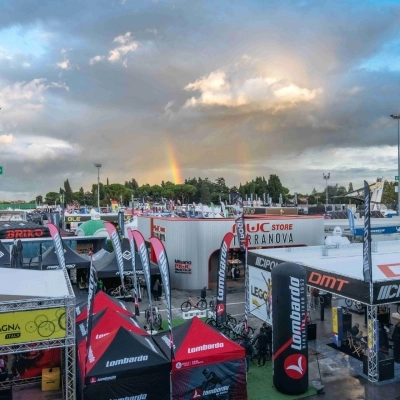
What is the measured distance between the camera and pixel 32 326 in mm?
8867

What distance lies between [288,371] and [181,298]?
39.4 ft

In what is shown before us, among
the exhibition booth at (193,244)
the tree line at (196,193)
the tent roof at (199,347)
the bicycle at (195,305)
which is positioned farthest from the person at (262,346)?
the tree line at (196,193)

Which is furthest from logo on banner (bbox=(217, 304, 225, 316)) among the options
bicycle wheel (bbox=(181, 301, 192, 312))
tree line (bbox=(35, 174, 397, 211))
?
tree line (bbox=(35, 174, 397, 211))

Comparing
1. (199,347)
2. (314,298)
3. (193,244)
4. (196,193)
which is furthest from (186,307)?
(196,193)

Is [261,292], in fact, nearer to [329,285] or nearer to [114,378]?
[329,285]

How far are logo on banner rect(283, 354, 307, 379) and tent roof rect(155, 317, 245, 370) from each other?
1.58m

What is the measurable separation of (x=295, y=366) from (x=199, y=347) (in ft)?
9.39

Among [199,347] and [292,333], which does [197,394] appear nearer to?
[199,347]

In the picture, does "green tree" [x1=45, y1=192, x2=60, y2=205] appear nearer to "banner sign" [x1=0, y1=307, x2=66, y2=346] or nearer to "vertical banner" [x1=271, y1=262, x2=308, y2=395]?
"banner sign" [x1=0, y1=307, x2=66, y2=346]

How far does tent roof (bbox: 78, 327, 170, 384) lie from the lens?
9008 mm

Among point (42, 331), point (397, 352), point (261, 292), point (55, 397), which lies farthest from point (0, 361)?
point (397, 352)

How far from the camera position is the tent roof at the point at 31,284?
9.05 m

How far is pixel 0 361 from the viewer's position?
1153 cm

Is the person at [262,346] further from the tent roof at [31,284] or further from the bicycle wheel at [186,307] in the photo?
the bicycle wheel at [186,307]
